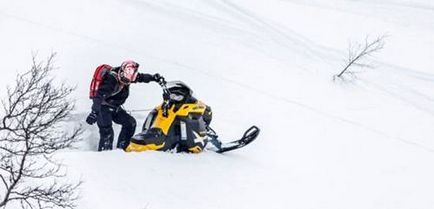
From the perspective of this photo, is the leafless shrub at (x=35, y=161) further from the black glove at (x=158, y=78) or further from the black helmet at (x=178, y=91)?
the black helmet at (x=178, y=91)

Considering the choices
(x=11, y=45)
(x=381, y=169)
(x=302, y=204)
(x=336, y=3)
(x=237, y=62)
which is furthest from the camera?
(x=336, y=3)

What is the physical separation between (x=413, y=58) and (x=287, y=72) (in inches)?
235

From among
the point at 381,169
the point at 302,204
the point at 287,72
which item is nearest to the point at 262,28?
the point at 287,72

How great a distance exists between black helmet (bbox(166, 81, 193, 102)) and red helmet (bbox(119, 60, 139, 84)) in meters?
0.62

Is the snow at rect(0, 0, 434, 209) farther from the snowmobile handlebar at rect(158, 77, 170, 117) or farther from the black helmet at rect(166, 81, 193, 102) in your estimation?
the black helmet at rect(166, 81, 193, 102)

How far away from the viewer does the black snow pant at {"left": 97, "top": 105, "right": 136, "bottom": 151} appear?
8367mm

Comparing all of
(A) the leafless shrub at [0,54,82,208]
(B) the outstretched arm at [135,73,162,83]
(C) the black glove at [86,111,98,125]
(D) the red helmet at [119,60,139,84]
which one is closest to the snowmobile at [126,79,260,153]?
(B) the outstretched arm at [135,73,162,83]

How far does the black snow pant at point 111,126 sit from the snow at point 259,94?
1.59ft

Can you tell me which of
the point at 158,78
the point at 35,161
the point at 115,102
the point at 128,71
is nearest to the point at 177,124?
the point at 158,78

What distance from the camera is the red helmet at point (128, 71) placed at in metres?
8.06

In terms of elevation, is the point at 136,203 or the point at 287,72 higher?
the point at 287,72

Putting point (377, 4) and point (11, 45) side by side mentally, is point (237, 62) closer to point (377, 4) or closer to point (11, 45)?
point (11, 45)

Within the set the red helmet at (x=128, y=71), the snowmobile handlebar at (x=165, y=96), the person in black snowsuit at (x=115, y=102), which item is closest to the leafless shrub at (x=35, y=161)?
the person in black snowsuit at (x=115, y=102)

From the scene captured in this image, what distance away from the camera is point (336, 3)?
71.2ft
